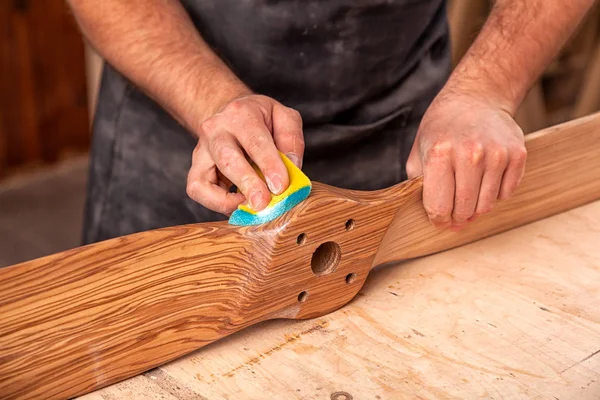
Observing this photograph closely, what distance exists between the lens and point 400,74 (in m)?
1.37

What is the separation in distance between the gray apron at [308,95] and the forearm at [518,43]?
0.47ft

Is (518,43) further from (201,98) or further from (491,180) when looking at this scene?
(201,98)

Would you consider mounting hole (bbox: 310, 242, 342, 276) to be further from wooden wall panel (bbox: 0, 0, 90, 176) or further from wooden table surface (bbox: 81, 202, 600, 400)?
wooden wall panel (bbox: 0, 0, 90, 176)

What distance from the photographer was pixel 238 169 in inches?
38.3

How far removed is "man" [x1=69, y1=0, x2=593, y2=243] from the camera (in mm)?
1051

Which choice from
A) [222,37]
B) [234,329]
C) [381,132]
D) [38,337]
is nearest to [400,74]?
[381,132]

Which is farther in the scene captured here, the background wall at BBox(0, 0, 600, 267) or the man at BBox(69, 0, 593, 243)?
the background wall at BBox(0, 0, 600, 267)

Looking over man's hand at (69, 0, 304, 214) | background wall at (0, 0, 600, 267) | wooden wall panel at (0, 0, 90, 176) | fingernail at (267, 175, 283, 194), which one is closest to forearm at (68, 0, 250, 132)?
man's hand at (69, 0, 304, 214)

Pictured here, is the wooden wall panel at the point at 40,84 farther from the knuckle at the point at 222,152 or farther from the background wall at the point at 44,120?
the knuckle at the point at 222,152

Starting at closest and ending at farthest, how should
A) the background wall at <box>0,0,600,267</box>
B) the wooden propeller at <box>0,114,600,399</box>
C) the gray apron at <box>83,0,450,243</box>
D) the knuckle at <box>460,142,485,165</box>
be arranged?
the wooden propeller at <box>0,114,600,399</box>, the knuckle at <box>460,142,485,165</box>, the gray apron at <box>83,0,450,243</box>, the background wall at <box>0,0,600,267</box>

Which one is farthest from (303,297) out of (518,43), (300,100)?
(518,43)

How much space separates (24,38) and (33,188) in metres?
0.59

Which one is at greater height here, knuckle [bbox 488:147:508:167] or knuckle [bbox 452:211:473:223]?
knuckle [bbox 488:147:508:167]

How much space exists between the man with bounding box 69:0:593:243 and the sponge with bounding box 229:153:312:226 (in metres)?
0.01
